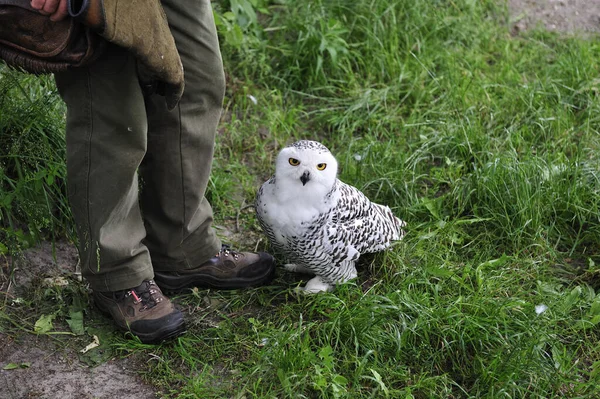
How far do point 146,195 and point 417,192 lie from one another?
1.49 meters

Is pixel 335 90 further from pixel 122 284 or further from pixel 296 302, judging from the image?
pixel 122 284

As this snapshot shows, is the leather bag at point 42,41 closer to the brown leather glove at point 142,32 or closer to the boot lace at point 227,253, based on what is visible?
the brown leather glove at point 142,32

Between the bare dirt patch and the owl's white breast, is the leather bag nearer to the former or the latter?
the owl's white breast

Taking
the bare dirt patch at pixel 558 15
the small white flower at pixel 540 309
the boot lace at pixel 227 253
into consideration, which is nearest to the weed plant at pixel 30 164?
the boot lace at pixel 227 253

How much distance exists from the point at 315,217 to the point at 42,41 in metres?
1.24

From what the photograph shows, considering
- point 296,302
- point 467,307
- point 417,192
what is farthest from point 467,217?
point 296,302

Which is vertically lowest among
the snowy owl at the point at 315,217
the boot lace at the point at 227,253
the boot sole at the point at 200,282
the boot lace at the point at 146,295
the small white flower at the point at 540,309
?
the boot sole at the point at 200,282

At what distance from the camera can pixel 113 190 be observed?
8.45 ft

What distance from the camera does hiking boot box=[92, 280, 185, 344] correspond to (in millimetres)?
2848

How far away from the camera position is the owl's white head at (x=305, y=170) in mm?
2916

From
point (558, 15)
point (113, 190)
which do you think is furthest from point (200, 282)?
point (558, 15)

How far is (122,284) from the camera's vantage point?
284 centimetres

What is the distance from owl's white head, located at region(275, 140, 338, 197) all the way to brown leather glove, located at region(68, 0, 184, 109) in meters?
0.62

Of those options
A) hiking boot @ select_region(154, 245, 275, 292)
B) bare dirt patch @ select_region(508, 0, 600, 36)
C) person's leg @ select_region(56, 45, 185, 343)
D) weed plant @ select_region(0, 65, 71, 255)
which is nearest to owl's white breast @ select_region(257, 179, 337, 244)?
hiking boot @ select_region(154, 245, 275, 292)
